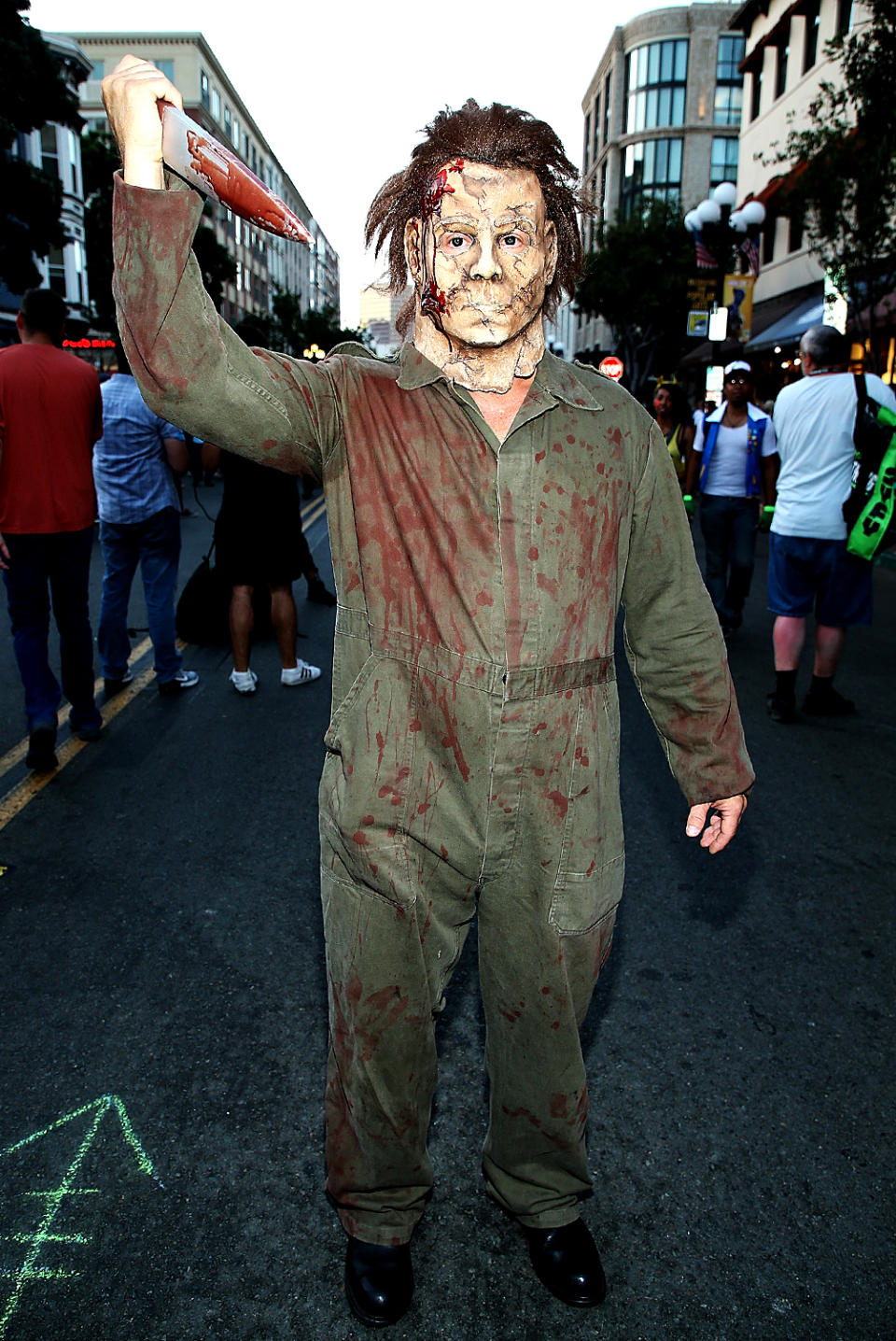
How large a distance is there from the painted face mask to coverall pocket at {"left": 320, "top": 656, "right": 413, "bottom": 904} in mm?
556

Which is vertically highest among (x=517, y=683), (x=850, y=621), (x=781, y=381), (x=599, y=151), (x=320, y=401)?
(x=599, y=151)

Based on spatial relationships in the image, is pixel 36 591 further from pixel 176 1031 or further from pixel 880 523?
pixel 880 523

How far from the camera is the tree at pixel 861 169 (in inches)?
447

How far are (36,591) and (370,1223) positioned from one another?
3744 millimetres

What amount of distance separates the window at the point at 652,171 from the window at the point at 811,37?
39862 millimetres

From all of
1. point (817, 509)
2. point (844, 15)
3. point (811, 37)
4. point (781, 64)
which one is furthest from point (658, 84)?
point (817, 509)

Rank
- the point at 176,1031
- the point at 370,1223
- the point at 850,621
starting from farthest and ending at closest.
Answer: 1. the point at 850,621
2. the point at 176,1031
3. the point at 370,1223

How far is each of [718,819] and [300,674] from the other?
4486 millimetres

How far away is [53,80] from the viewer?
2244 cm

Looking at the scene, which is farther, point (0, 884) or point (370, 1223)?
point (0, 884)

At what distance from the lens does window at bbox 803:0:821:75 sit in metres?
23.5

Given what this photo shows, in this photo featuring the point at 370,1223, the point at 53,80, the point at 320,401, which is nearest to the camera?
the point at 320,401

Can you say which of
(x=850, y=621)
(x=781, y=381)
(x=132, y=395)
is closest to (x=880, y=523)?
(x=850, y=621)

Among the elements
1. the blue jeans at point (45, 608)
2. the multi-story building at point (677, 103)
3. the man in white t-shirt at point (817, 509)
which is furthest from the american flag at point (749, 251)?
the multi-story building at point (677, 103)
